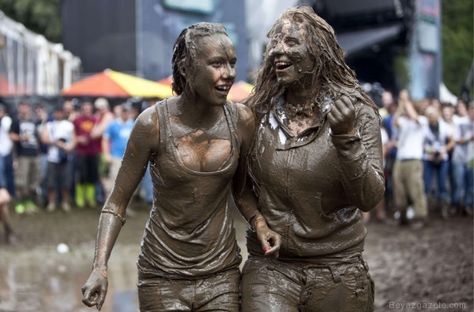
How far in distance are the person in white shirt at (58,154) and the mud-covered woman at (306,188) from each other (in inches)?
504

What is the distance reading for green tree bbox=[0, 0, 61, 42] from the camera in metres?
44.1

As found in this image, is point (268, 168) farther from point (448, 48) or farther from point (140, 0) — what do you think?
point (448, 48)

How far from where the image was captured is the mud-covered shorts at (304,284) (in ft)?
14.7

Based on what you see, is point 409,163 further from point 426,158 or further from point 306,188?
point 306,188

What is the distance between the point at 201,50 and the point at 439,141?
Result: 487 inches

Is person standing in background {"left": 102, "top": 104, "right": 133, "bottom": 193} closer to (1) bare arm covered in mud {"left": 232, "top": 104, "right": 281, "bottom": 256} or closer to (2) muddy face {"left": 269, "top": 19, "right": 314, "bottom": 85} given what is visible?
(1) bare arm covered in mud {"left": 232, "top": 104, "right": 281, "bottom": 256}

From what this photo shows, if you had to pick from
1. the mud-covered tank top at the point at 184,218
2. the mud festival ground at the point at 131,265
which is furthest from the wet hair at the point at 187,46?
the mud festival ground at the point at 131,265

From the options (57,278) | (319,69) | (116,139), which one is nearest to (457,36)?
(116,139)

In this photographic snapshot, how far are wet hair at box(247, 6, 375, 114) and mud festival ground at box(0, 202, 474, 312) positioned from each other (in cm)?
387

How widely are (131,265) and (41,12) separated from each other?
34.4m

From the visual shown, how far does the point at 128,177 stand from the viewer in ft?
14.9

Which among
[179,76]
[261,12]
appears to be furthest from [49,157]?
[179,76]

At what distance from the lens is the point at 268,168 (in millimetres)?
4547

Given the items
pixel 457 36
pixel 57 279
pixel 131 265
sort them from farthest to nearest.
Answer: pixel 457 36 → pixel 131 265 → pixel 57 279
